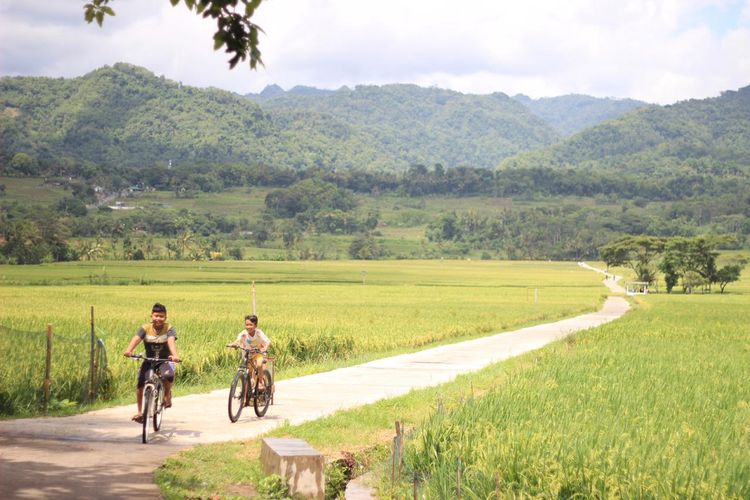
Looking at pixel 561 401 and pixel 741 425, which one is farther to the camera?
pixel 561 401

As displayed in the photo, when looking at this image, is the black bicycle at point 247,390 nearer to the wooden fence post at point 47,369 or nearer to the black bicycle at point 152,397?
the black bicycle at point 152,397

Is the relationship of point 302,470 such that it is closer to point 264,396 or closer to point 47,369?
point 264,396

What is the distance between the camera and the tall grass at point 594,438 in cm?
898

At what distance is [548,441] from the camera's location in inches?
408

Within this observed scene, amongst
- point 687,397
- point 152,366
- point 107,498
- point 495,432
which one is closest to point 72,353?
point 152,366

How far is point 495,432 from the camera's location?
1086cm

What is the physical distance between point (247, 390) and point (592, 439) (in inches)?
239

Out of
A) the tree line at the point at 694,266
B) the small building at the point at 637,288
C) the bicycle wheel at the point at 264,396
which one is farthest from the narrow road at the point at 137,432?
the tree line at the point at 694,266

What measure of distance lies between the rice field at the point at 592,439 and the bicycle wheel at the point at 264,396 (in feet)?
9.97

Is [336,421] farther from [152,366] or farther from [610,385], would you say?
[610,385]

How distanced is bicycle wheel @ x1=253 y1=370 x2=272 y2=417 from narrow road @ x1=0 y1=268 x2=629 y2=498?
0.14m

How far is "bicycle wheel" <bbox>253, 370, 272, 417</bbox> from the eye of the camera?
597 inches

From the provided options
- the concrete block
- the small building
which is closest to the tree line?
the small building

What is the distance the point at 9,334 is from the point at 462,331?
24.2 m
